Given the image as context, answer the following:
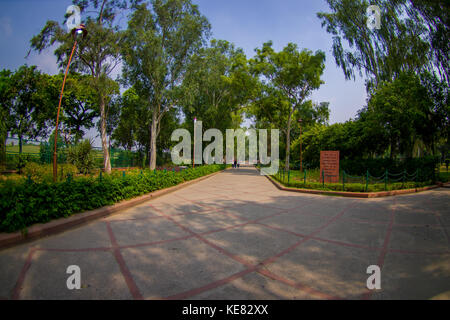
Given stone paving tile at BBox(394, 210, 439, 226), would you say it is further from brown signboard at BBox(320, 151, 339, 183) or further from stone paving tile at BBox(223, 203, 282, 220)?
brown signboard at BBox(320, 151, 339, 183)

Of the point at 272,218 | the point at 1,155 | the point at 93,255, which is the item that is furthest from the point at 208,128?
the point at 93,255

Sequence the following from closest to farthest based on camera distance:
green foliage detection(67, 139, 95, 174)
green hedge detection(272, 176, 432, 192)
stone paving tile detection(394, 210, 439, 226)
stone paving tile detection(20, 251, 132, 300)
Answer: stone paving tile detection(20, 251, 132, 300) → stone paving tile detection(394, 210, 439, 226) → green hedge detection(272, 176, 432, 192) → green foliage detection(67, 139, 95, 174)

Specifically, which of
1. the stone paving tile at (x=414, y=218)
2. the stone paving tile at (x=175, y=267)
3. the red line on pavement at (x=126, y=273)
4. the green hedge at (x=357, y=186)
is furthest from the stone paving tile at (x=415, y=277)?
the green hedge at (x=357, y=186)

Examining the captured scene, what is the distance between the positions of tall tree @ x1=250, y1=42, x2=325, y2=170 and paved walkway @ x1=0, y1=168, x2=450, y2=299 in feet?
64.0

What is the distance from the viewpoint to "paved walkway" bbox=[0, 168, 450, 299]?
230 cm

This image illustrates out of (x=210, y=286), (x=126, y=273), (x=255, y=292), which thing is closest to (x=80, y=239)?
(x=126, y=273)

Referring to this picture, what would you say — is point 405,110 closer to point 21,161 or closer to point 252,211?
point 252,211

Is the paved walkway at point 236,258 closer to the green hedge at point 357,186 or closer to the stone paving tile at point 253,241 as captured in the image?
the stone paving tile at point 253,241

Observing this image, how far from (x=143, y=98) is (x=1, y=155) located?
13.3 metres

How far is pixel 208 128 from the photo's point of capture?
28938 millimetres

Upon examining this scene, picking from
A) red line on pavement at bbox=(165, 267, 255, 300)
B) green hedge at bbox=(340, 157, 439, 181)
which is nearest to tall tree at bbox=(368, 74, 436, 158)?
green hedge at bbox=(340, 157, 439, 181)

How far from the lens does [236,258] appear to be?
3137mm

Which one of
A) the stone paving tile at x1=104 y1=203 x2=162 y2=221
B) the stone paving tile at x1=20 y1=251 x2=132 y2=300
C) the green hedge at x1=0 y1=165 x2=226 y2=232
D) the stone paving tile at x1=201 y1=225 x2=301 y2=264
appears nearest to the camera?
the stone paving tile at x1=20 y1=251 x2=132 y2=300

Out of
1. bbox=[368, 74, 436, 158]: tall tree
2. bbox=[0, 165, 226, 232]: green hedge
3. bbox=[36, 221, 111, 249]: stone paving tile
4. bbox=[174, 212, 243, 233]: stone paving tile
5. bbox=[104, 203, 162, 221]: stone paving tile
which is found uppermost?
bbox=[368, 74, 436, 158]: tall tree
